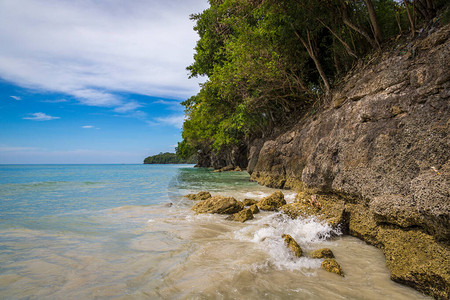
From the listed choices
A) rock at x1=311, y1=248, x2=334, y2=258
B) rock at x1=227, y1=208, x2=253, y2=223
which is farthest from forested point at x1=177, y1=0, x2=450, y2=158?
rock at x1=227, y1=208, x2=253, y2=223

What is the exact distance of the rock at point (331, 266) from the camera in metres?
3.15

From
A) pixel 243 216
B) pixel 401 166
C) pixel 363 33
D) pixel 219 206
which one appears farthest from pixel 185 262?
pixel 363 33

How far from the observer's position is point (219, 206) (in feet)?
23.1

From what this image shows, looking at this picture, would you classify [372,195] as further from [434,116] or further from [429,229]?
[434,116]

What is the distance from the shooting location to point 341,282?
9.66 feet

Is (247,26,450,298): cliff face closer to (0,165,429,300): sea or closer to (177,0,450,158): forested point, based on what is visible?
(0,165,429,300): sea

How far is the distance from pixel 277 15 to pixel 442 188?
383 inches

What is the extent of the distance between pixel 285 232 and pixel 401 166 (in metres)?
2.49

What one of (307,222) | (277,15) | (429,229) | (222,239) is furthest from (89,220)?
(277,15)

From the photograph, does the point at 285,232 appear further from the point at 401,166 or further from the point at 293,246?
the point at 401,166

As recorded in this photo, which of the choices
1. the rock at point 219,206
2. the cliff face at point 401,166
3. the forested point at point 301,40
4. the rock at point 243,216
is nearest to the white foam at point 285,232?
the rock at point 243,216

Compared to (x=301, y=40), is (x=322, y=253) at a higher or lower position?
lower

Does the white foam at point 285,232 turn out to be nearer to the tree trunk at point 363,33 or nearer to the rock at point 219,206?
the rock at point 219,206

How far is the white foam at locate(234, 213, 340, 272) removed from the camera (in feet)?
11.4
